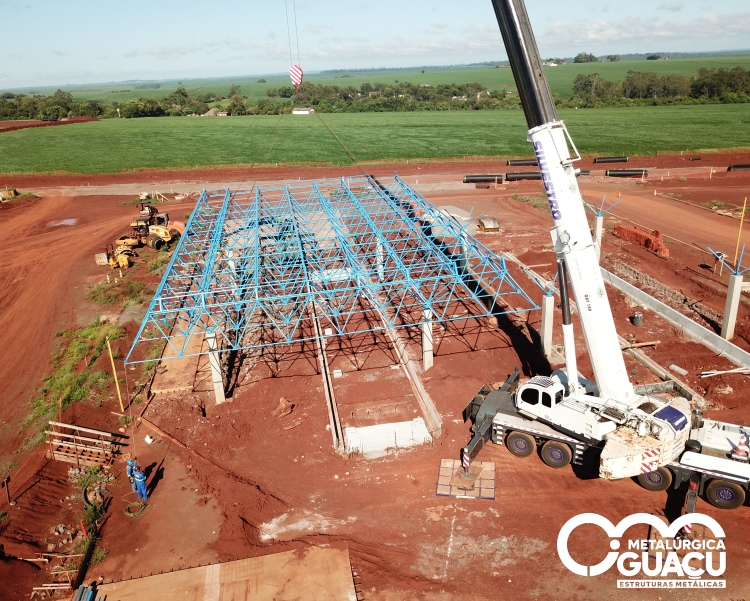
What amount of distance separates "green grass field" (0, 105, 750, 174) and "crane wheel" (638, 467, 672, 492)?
68.2m

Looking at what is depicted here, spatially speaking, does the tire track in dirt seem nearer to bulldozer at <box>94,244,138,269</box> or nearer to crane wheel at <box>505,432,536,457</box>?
bulldozer at <box>94,244,138,269</box>

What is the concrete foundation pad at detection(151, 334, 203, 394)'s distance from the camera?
25.0 m

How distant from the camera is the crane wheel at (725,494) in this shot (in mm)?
16138

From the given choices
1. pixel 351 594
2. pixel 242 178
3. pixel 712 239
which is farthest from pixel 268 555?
pixel 242 178

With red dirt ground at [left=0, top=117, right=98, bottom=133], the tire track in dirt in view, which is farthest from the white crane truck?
red dirt ground at [left=0, top=117, right=98, bottom=133]

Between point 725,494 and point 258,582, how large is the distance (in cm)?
1401

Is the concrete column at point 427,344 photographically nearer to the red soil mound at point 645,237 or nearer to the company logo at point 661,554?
the company logo at point 661,554

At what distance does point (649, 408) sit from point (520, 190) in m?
47.2

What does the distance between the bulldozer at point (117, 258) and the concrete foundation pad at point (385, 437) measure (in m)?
27.8

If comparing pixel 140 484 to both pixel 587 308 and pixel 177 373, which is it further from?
pixel 587 308

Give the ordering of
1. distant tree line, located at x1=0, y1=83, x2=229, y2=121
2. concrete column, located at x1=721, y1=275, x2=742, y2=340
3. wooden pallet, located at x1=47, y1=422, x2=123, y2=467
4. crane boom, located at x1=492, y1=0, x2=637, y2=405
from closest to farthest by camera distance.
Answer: crane boom, located at x1=492, y1=0, x2=637, y2=405
wooden pallet, located at x1=47, y1=422, x2=123, y2=467
concrete column, located at x1=721, y1=275, x2=742, y2=340
distant tree line, located at x1=0, y1=83, x2=229, y2=121

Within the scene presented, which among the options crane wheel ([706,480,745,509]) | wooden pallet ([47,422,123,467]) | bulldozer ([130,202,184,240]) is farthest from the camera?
bulldozer ([130,202,184,240])

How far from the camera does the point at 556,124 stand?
15.1 meters

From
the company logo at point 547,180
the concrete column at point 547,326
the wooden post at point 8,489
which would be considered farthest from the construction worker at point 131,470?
the concrete column at point 547,326
